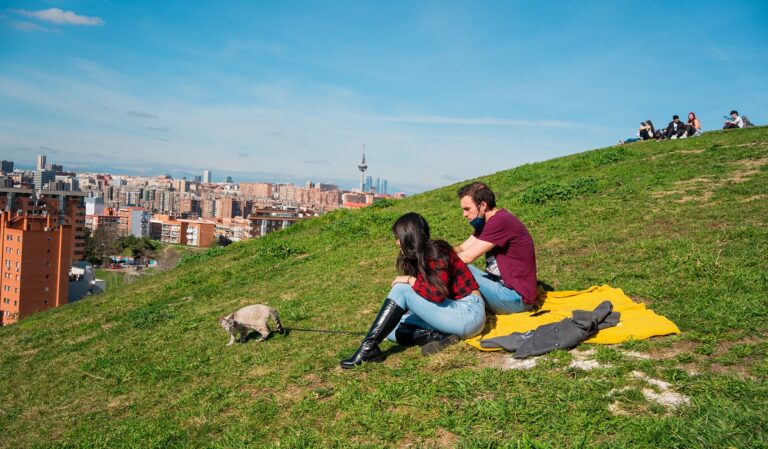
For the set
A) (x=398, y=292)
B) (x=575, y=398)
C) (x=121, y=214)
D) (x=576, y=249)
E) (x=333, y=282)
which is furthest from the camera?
(x=121, y=214)

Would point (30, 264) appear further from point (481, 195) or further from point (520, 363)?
point (520, 363)

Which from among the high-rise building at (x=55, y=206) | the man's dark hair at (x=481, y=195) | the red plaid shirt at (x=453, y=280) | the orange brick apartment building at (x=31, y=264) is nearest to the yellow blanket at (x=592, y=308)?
the red plaid shirt at (x=453, y=280)

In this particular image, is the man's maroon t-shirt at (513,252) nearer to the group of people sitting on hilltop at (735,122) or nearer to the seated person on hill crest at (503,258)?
the seated person on hill crest at (503,258)

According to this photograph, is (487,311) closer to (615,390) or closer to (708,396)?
(615,390)

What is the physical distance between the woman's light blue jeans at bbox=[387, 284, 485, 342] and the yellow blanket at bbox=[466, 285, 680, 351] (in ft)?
0.51

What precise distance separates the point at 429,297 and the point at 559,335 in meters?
1.19

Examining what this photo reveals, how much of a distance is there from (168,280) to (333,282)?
547cm

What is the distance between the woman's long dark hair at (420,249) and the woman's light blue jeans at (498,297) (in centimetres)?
56

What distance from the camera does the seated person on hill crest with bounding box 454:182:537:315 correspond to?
16.9 ft

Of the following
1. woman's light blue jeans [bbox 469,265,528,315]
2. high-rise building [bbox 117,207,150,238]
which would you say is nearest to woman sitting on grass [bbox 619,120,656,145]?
woman's light blue jeans [bbox 469,265,528,315]

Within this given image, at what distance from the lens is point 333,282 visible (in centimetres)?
845

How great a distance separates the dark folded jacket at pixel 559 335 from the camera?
4.21 meters

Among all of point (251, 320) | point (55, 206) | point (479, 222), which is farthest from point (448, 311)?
point (55, 206)

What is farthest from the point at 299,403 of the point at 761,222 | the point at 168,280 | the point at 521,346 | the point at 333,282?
the point at 168,280
